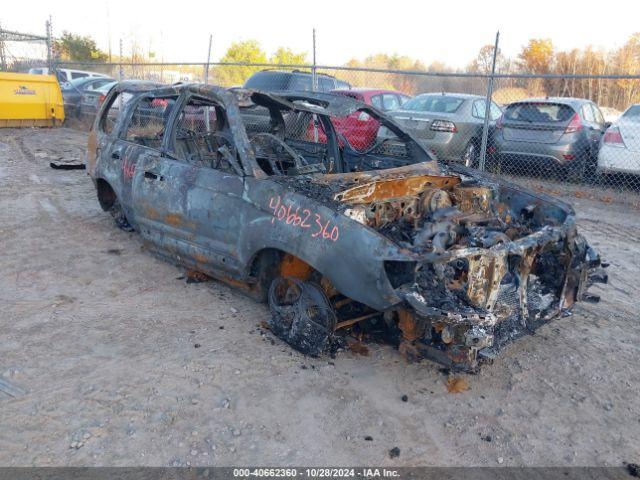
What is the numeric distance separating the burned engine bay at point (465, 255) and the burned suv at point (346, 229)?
1cm

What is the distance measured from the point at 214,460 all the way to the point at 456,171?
3.37 metres

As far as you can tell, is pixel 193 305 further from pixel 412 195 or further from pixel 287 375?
pixel 412 195

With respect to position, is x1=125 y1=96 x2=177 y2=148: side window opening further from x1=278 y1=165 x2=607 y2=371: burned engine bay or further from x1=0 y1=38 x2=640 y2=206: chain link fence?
x1=0 y1=38 x2=640 y2=206: chain link fence

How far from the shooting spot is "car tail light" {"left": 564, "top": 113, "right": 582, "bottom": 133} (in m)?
9.18

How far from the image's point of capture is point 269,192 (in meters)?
3.88

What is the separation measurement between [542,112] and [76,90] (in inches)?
487

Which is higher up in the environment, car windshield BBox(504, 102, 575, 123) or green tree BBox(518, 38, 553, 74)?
green tree BBox(518, 38, 553, 74)

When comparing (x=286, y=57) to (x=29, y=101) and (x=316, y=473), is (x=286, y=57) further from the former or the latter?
(x=316, y=473)

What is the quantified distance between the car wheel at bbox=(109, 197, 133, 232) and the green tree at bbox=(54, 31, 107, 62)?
25.8 meters

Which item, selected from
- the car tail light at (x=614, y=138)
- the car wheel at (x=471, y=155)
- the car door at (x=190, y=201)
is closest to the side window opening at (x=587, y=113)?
the car tail light at (x=614, y=138)

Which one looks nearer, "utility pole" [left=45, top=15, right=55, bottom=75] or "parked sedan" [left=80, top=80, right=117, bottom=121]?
"parked sedan" [left=80, top=80, right=117, bottom=121]

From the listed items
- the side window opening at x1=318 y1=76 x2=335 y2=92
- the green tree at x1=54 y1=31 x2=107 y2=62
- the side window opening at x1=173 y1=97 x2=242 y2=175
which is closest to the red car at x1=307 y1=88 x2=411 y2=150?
the side window opening at x1=173 y1=97 x2=242 y2=175

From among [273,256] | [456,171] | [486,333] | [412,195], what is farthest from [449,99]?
[486,333]

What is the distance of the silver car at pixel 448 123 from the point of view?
31.2 ft
